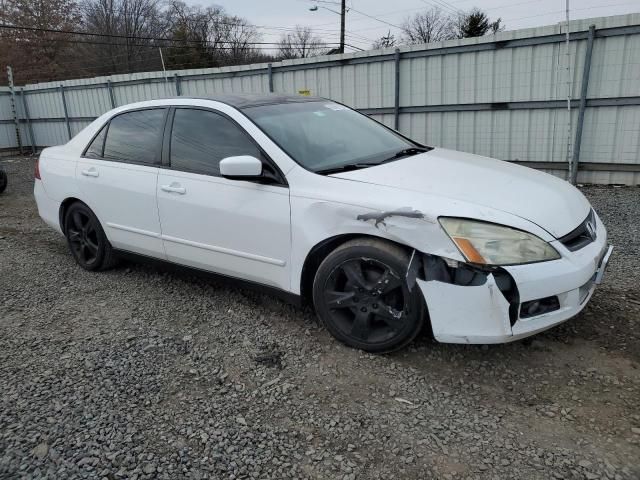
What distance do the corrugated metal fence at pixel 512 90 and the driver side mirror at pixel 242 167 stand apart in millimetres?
5268

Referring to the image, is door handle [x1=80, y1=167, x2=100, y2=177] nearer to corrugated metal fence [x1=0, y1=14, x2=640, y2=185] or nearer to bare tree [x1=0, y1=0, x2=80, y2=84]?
corrugated metal fence [x1=0, y1=14, x2=640, y2=185]

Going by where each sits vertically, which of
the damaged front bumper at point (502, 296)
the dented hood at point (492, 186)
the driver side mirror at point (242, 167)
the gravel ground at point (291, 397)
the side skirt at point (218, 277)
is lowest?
the gravel ground at point (291, 397)

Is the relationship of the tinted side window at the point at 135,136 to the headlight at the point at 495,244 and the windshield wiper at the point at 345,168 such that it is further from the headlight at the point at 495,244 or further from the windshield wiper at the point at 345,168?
the headlight at the point at 495,244

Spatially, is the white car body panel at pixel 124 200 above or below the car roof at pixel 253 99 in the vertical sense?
below

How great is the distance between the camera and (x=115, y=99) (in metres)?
14.6

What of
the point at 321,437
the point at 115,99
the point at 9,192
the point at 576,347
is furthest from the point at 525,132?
the point at 115,99

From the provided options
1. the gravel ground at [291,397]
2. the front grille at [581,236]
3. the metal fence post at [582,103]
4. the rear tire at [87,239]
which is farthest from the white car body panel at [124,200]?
the metal fence post at [582,103]

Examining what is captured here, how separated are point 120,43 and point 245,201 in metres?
33.6

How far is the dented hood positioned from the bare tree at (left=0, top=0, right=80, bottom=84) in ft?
101

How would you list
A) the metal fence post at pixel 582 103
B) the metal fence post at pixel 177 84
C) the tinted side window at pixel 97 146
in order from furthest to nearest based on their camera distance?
the metal fence post at pixel 177 84, the metal fence post at pixel 582 103, the tinted side window at pixel 97 146

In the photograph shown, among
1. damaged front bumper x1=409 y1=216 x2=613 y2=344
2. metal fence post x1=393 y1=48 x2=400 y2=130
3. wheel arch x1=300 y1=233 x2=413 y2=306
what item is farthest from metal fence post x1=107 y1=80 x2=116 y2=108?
damaged front bumper x1=409 y1=216 x2=613 y2=344

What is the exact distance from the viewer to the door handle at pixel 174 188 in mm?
3594

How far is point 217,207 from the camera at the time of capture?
3.40 m

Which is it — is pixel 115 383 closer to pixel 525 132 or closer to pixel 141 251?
pixel 141 251
